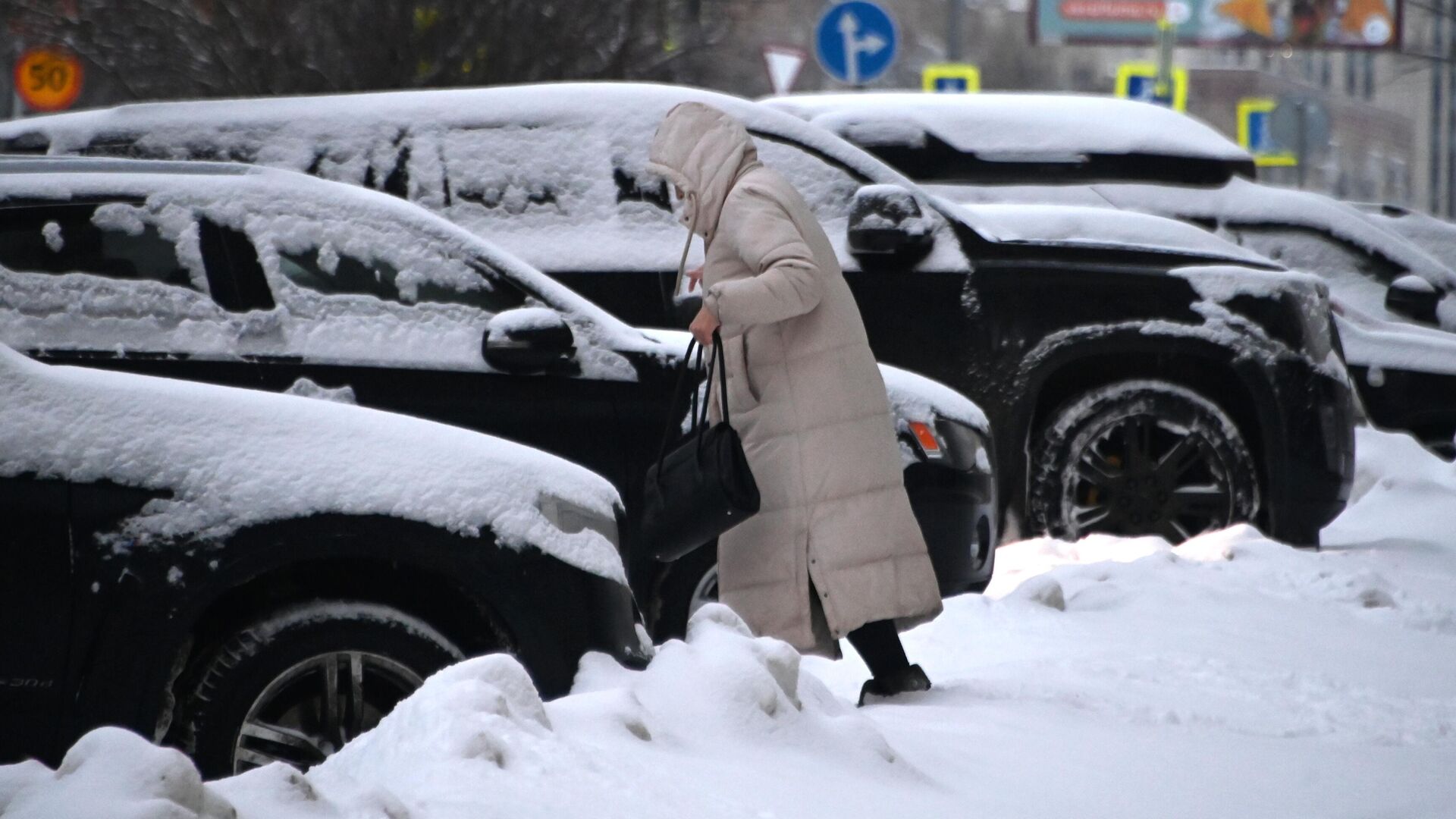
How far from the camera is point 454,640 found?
3670 mm

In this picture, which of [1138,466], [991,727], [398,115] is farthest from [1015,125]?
[991,727]

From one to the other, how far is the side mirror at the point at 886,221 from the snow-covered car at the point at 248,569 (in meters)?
3.32

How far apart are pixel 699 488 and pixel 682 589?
1.05 metres

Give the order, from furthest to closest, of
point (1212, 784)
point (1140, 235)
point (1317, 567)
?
point (1140, 235)
point (1317, 567)
point (1212, 784)

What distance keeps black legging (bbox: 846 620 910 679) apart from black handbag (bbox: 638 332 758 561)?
0.46 m

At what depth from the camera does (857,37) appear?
14430mm

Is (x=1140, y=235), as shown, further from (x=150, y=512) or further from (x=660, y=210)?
(x=150, y=512)

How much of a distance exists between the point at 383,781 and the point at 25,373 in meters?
1.30

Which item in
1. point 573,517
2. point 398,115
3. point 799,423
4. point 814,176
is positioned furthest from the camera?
point 814,176

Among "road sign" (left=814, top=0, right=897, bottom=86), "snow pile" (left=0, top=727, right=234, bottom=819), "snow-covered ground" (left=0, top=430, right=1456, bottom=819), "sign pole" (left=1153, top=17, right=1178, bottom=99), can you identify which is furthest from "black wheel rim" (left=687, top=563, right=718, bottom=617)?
"sign pole" (left=1153, top=17, right=1178, bottom=99)

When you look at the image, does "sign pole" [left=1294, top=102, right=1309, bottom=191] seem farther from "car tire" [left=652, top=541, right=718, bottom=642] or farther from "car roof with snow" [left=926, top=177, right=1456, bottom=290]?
"car tire" [left=652, top=541, right=718, bottom=642]

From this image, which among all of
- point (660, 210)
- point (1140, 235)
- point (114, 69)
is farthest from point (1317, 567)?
point (114, 69)

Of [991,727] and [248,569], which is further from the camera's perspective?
[991,727]

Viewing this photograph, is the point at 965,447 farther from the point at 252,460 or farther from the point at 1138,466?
the point at 252,460
